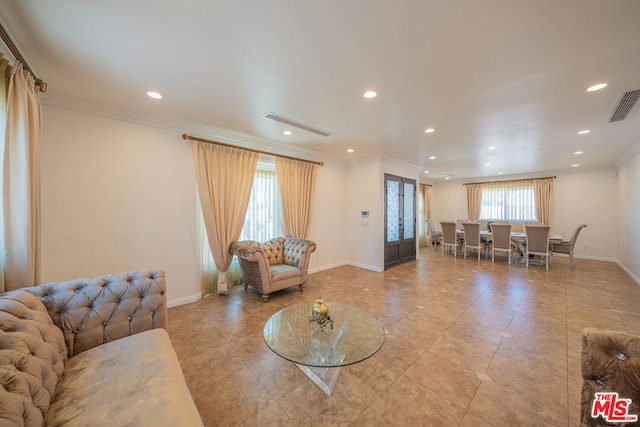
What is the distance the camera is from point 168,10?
146cm

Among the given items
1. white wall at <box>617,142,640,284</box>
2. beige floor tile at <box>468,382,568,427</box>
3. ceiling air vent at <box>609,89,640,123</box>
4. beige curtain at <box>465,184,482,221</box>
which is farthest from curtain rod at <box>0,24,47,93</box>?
beige curtain at <box>465,184,482,221</box>

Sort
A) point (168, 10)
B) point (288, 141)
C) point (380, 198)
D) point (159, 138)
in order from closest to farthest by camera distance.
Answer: point (168, 10) < point (159, 138) < point (288, 141) < point (380, 198)

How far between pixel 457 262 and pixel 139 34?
23.7 feet

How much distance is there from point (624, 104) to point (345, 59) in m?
3.34

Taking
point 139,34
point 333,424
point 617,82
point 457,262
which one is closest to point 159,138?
point 139,34

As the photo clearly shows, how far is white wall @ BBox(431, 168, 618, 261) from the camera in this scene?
6164 millimetres

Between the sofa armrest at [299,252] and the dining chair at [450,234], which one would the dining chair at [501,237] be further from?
the sofa armrest at [299,252]

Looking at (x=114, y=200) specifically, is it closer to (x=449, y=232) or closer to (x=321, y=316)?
(x=321, y=316)

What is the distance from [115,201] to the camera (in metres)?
2.91

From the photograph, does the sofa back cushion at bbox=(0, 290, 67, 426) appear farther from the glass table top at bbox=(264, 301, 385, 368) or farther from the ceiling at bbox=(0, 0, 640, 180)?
the ceiling at bbox=(0, 0, 640, 180)

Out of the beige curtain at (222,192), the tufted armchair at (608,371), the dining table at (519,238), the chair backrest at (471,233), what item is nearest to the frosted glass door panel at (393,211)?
the chair backrest at (471,233)

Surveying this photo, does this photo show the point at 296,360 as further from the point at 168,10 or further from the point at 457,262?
the point at 457,262

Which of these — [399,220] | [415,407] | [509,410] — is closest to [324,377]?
[415,407]

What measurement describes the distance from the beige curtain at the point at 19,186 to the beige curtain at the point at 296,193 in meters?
2.98
